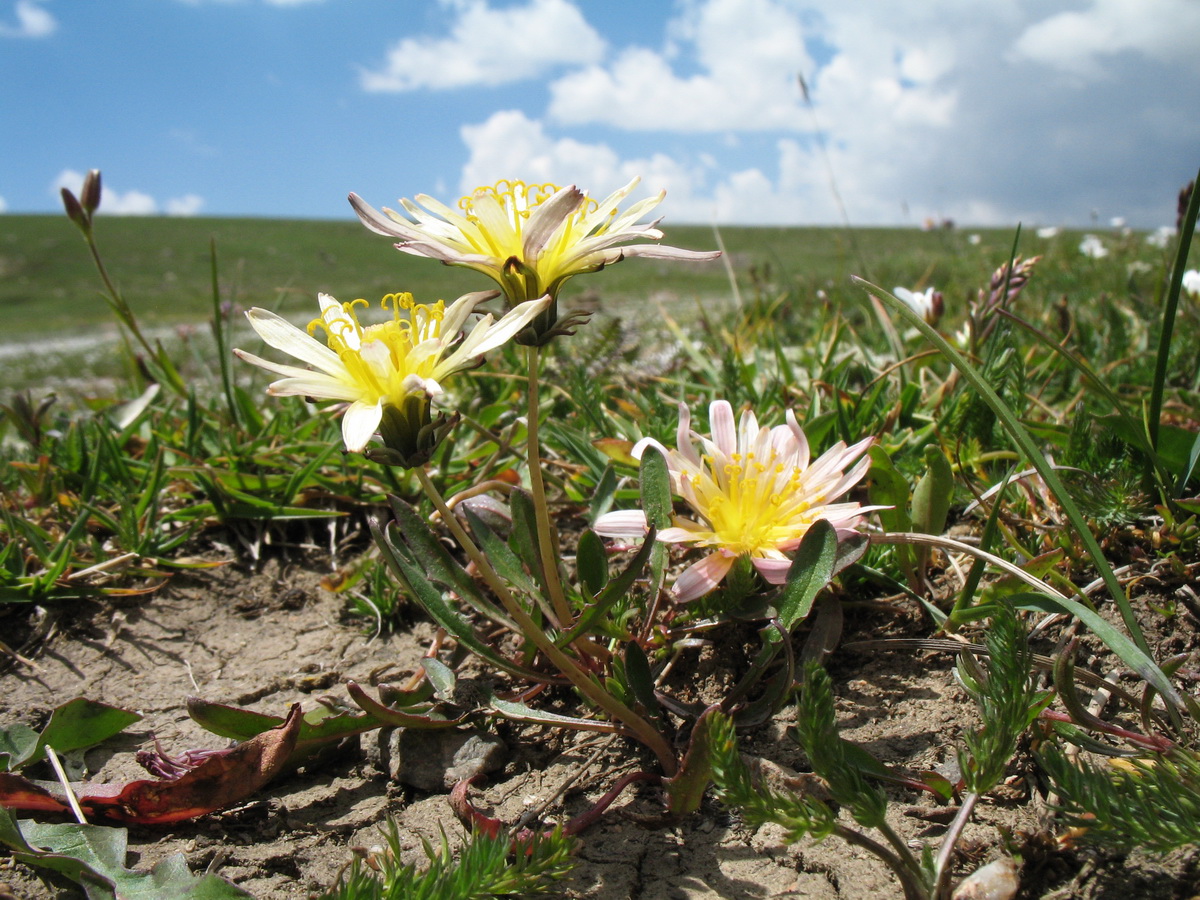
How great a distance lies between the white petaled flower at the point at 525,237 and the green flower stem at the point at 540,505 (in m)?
0.14

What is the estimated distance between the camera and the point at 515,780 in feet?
5.21

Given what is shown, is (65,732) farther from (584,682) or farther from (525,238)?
(525,238)

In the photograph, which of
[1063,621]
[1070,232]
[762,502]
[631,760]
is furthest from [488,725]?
[1070,232]

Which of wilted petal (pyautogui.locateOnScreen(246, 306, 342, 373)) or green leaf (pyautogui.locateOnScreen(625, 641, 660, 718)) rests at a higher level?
wilted petal (pyautogui.locateOnScreen(246, 306, 342, 373))

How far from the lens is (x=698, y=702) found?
1682 mm

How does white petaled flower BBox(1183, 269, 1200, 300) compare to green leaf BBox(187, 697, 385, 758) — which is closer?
green leaf BBox(187, 697, 385, 758)

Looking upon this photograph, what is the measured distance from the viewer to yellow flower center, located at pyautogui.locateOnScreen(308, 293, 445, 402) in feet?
4.18

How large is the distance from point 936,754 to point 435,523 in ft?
4.81

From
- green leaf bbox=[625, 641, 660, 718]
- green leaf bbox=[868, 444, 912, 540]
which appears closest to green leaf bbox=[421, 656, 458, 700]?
green leaf bbox=[625, 641, 660, 718]

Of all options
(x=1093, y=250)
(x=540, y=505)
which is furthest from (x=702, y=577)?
(x=1093, y=250)

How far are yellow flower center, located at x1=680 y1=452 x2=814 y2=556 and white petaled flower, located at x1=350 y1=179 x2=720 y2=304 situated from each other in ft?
1.62

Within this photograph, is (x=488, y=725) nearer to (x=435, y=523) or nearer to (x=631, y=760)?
(x=631, y=760)

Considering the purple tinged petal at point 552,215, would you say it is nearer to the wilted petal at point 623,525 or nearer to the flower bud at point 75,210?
the wilted petal at point 623,525

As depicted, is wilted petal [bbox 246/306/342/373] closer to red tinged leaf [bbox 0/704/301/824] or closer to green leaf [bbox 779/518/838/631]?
red tinged leaf [bbox 0/704/301/824]
